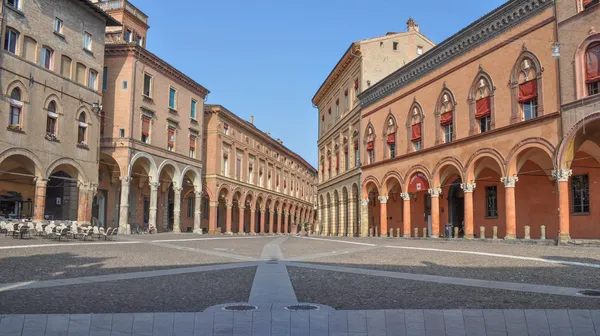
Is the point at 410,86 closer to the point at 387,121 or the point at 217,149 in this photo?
the point at 387,121

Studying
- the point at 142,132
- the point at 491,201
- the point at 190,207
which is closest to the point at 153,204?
the point at 142,132

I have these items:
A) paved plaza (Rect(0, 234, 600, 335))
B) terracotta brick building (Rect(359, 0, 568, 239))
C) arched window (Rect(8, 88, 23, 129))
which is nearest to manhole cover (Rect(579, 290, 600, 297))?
paved plaza (Rect(0, 234, 600, 335))

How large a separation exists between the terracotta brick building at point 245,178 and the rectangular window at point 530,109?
31.3 m

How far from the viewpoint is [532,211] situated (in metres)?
26.2

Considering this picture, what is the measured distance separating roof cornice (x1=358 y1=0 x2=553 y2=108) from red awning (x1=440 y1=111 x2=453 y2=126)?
2.90 m

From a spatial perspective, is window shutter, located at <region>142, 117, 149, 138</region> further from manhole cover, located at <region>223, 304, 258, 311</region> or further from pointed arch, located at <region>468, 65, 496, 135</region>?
manhole cover, located at <region>223, 304, 258, 311</region>

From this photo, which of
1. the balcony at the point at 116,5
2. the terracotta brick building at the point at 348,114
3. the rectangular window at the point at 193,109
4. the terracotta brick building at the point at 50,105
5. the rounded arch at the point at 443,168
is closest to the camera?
the terracotta brick building at the point at 50,105

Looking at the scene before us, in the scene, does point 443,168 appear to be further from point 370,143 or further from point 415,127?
point 370,143

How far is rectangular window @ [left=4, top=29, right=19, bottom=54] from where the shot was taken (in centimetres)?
2520

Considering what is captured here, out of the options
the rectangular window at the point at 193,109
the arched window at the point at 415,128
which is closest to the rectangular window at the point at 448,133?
the arched window at the point at 415,128

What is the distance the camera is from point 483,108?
26.1 metres

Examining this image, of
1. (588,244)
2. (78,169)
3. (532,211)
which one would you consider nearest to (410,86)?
(532,211)

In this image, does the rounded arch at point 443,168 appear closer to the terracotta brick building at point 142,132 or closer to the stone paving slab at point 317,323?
the terracotta brick building at point 142,132

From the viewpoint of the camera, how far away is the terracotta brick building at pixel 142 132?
35.3m
